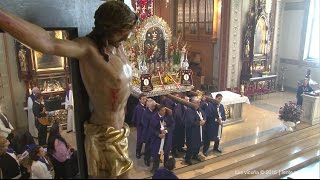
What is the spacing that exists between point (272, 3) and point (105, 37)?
10.1 m

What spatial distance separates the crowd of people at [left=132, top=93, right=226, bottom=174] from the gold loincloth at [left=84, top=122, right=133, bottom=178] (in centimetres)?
327

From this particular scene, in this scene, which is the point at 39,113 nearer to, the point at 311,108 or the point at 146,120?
the point at 146,120

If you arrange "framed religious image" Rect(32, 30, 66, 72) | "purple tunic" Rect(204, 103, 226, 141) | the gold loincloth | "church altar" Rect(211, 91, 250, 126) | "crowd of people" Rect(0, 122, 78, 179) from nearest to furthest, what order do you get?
the gold loincloth, "crowd of people" Rect(0, 122, 78, 179), "purple tunic" Rect(204, 103, 226, 141), "framed religious image" Rect(32, 30, 66, 72), "church altar" Rect(211, 91, 250, 126)

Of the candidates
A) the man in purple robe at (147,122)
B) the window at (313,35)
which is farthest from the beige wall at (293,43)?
the man in purple robe at (147,122)

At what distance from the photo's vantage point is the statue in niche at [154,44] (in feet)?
27.3

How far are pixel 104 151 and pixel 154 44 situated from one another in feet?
21.6

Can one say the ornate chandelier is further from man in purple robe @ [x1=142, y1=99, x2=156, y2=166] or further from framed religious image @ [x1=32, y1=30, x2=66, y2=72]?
man in purple robe @ [x1=142, y1=99, x2=156, y2=166]

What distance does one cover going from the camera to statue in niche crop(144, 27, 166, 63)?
27.3 ft

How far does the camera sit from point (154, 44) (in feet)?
27.7

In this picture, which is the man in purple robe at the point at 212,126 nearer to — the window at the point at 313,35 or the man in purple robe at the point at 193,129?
the man in purple robe at the point at 193,129

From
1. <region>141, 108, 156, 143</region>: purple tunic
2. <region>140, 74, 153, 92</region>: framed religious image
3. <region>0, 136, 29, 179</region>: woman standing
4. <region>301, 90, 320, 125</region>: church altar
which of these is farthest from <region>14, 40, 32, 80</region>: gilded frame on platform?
<region>301, 90, 320, 125</region>: church altar

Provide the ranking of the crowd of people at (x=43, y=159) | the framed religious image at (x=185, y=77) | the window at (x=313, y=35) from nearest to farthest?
the crowd of people at (x=43, y=159) < the framed religious image at (x=185, y=77) < the window at (x=313, y=35)

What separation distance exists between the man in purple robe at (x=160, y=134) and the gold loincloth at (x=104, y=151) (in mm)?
3279

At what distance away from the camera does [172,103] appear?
20.9ft
